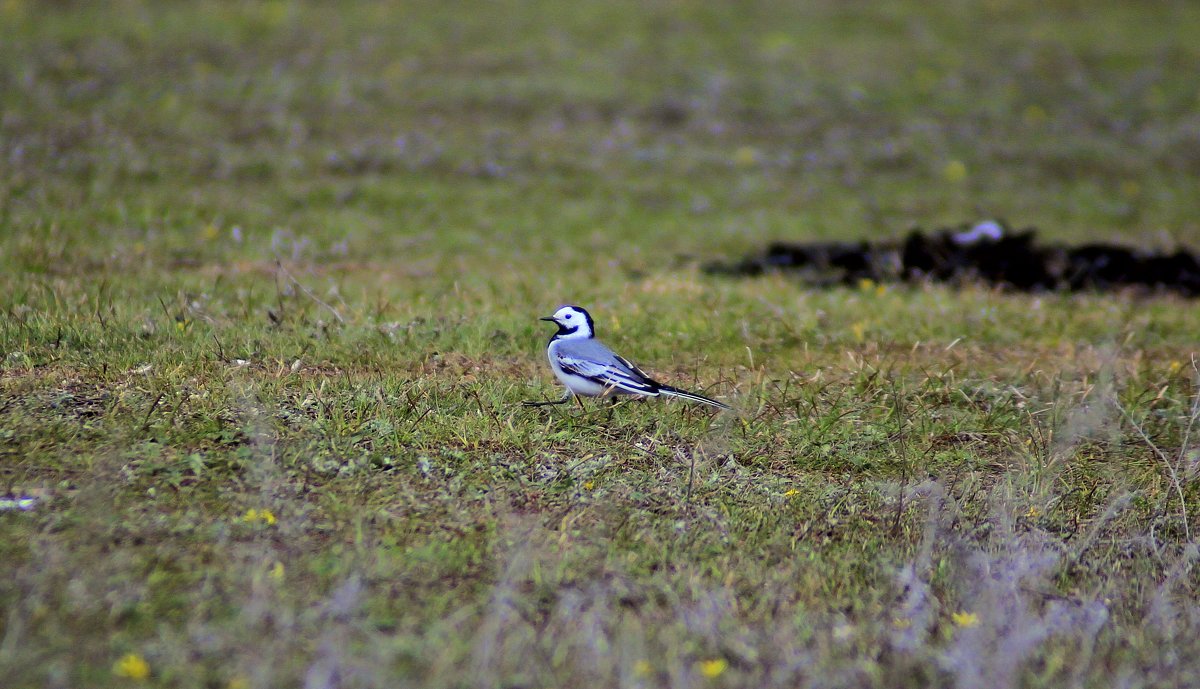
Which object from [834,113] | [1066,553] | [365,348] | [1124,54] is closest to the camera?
[1066,553]

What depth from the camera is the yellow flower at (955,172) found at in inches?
611

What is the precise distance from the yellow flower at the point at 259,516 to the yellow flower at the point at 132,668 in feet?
3.58

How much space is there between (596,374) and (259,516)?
200cm

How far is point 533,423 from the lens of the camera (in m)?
6.19

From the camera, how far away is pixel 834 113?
17.6 metres

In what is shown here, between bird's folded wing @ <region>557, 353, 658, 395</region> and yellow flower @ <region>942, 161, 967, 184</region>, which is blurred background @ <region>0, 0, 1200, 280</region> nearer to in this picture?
yellow flower @ <region>942, 161, 967, 184</region>

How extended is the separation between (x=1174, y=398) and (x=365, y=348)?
5119mm

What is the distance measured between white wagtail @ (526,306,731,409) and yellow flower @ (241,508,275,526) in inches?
70.4

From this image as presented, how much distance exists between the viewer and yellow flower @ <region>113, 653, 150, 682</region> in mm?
3787

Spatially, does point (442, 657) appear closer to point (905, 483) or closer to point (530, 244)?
point (905, 483)

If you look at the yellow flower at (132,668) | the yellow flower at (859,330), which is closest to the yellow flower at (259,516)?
the yellow flower at (132,668)

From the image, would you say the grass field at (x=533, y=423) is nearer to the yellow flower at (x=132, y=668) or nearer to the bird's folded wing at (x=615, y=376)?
the yellow flower at (x=132, y=668)

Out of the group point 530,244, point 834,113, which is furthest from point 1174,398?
point 834,113

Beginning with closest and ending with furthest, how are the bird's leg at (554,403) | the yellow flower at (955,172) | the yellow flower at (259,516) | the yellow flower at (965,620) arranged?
the yellow flower at (965,620)
the yellow flower at (259,516)
the bird's leg at (554,403)
the yellow flower at (955,172)
